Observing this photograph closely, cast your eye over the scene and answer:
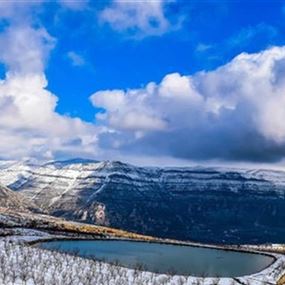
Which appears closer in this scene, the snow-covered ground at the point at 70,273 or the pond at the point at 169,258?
the snow-covered ground at the point at 70,273

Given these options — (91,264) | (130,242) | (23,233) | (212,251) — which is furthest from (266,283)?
(23,233)

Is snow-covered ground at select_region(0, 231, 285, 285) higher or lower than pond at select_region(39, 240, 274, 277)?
lower

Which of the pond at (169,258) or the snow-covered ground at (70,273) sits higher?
the pond at (169,258)

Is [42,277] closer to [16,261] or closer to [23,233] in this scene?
[16,261]

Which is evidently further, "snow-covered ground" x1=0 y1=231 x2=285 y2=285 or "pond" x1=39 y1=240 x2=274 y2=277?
"pond" x1=39 y1=240 x2=274 y2=277

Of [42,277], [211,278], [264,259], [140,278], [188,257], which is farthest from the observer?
[264,259]
